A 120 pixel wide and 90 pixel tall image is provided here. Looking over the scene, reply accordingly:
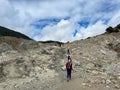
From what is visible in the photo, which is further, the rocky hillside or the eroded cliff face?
the eroded cliff face

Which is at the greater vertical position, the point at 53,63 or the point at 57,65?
the point at 53,63

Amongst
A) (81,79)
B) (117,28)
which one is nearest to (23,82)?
(81,79)

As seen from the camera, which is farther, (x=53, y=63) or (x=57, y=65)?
(x=53, y=63)

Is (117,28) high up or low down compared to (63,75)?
up

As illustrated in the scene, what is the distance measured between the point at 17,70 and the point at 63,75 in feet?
16.0

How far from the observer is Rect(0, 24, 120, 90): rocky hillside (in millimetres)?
29641

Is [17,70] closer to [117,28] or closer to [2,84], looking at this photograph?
[2,84]

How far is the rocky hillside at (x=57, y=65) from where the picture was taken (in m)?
29.6

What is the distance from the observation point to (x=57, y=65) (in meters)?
34.2

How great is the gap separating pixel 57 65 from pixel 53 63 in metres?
0.62

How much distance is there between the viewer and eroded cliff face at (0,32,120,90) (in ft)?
101

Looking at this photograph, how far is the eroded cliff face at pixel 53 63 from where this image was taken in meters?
30.8

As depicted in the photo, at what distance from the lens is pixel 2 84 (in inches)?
1248

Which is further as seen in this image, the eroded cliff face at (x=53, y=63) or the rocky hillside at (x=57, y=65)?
the eroded cliff face at (x=53, y=63)
